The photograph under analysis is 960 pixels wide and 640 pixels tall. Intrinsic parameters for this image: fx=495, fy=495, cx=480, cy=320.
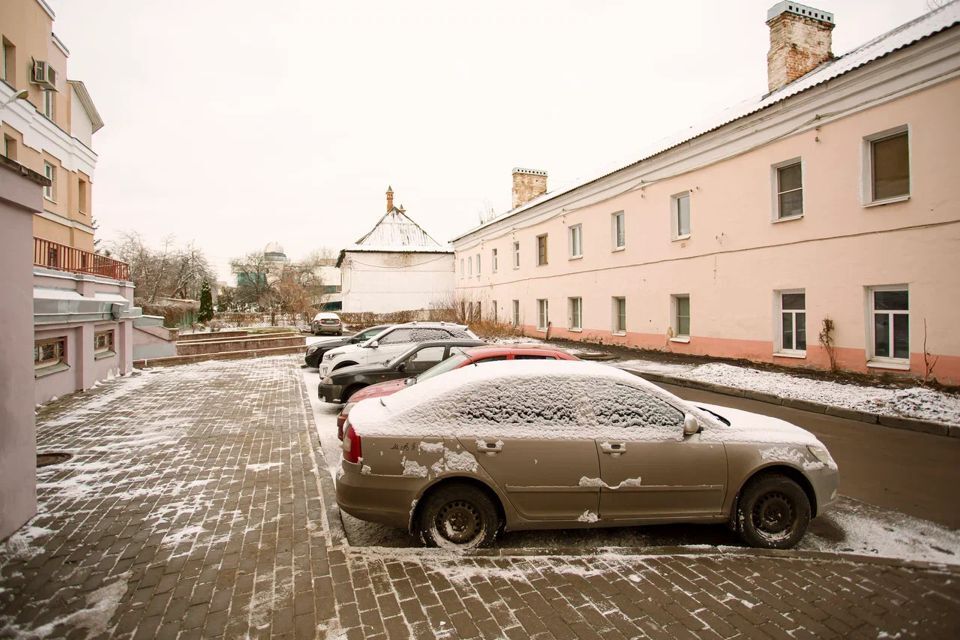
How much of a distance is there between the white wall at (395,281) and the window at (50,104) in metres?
24.9

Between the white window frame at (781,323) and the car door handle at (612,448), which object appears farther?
the white window frame at (781,323)

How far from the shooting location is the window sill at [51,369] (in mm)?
9766

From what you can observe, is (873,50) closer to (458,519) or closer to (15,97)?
(458,519)

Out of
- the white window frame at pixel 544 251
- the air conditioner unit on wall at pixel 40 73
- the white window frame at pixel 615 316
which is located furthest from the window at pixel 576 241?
the air conditioner unit on wall at pixel 40 73

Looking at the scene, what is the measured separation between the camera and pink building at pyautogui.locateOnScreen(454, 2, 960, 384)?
34.4 ft

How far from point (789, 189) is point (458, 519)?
1428cm

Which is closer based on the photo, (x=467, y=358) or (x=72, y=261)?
(x=467, y=358)

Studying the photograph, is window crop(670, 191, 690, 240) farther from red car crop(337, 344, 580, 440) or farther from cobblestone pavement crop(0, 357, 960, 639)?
cobblestone pavement crop(0, 357, 960, 639)

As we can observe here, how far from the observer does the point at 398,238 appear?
1858 inches

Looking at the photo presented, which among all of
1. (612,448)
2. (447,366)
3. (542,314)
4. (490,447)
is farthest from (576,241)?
(490,447)

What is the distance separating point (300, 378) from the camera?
1418 centimetres

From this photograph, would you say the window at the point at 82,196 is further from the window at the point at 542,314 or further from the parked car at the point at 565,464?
the parked car at the point at 565,464

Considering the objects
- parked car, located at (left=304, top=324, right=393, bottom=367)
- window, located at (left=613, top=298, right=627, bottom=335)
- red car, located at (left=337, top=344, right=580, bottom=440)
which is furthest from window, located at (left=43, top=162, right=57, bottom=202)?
window, located at (left=613, top=298, right=627, bottom=335)

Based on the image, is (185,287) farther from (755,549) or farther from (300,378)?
(755,549)
